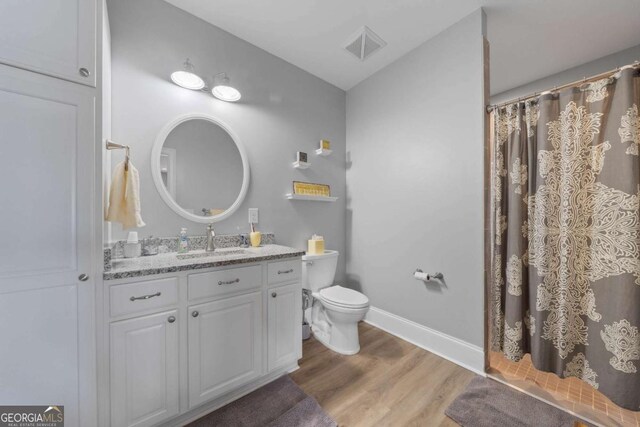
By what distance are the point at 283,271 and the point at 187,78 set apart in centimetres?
153

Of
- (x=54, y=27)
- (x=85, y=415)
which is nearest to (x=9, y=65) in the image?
(x=54, y=27)

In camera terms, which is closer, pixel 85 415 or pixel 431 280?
pixel 85 415

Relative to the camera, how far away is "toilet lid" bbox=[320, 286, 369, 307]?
Result: 185 centimetres

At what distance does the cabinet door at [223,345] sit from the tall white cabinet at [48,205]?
0.40 meters

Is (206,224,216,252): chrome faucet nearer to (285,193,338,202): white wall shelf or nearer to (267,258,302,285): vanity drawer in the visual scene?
(267,258,302,285): vanity drawer

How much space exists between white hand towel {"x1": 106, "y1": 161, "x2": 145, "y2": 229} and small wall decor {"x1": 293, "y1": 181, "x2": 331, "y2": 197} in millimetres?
1267

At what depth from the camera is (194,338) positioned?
4.09ft

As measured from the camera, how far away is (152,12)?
1599 millimetres

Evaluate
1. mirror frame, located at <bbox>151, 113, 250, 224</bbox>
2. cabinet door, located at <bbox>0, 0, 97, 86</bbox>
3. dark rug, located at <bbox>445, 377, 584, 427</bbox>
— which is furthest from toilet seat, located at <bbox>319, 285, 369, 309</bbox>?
cabinet door, located at <bbox>0, 0, 97, 86</bbox>

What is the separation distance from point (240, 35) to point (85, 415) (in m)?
2.57

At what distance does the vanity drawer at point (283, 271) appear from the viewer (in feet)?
5.02

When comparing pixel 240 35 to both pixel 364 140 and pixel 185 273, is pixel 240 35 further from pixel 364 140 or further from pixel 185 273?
pixel 185 273

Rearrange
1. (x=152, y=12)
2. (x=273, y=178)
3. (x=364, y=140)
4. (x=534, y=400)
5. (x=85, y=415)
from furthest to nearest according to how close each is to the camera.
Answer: (x=364, y=140) < (x=273, y=178) < (x=152, y=12) < (x=534, y=400) < (x=85, y=415)

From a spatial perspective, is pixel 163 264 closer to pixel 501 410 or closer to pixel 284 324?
pixel 284 324
